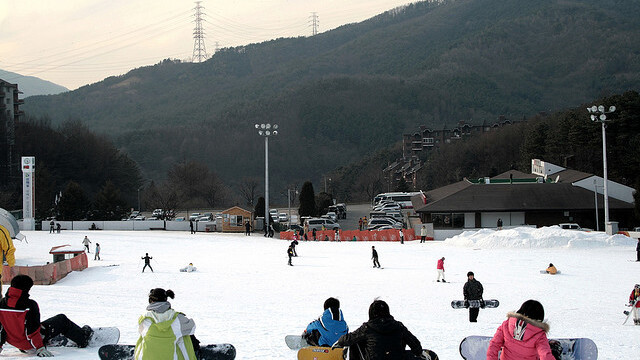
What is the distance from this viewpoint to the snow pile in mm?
36062

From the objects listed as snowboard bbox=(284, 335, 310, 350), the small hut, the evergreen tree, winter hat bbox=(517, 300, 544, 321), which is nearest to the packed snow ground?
snowboard bbox=(284, 335, 310, 350)

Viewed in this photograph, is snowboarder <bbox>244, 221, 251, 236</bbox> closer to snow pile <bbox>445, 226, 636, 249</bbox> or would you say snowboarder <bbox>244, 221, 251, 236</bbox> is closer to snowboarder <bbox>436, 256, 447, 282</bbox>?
snow pile <bbox>445, 226, 636, 249</bbox>

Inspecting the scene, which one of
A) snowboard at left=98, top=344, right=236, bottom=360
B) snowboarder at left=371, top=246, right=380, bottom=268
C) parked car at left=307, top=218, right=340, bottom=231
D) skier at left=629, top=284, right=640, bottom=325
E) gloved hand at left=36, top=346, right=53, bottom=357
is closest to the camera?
snowboard at left=98, top=344, right=236, bottom=360

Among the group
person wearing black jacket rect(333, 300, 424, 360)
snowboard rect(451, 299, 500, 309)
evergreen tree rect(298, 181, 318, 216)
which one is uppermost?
evergreen tree rect(298, 181, 318, 216)

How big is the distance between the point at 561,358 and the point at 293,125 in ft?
605

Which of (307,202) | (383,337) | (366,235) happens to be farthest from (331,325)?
(307,202)

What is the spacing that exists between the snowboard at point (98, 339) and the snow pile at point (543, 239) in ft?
98.1

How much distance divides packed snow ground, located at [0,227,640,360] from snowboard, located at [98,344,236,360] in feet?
5.94

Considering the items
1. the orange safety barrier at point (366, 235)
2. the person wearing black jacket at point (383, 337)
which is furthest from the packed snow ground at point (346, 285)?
the person wearing black jacket at point (383, 337)

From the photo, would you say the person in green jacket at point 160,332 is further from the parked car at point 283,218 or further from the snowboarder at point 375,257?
the parked car at point 283,218

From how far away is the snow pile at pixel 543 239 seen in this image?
36.1 metres

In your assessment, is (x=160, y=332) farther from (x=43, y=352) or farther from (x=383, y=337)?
(x=43, y=352)

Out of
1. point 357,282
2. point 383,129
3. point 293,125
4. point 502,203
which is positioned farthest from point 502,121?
point 357,282

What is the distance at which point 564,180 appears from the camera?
189ft
